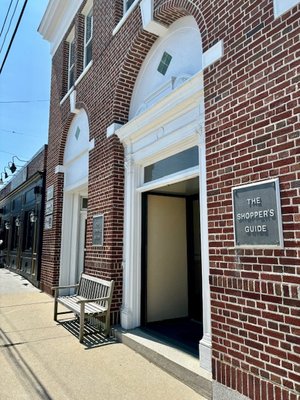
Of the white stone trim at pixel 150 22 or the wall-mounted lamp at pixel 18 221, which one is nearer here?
the white stone trim at pixel 150 22

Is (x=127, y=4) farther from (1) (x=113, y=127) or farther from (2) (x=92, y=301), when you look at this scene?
(2) (x=92, y=301)

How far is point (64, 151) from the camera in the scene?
32.0 ft

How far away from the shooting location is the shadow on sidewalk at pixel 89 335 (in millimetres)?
5191

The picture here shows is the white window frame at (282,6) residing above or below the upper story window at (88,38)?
below

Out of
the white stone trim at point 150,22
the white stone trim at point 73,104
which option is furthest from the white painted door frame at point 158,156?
the white stone trim at point 73,104

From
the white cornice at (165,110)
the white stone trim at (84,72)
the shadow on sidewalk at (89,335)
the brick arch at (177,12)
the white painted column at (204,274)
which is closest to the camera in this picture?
the white painted column at (204,274)

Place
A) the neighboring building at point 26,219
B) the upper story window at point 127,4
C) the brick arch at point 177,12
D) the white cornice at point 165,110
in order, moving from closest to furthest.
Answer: the brick arch at point 177,12 → the white cornice at point 165,110 → the upper story window at point 127,4 → the neighboring building at point 26,219

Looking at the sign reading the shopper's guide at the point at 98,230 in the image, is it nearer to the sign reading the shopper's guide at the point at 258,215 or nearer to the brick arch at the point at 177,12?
the sign reading the shopper's guide at the point at 258,215

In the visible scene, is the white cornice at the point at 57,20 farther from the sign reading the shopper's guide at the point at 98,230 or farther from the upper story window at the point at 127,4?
the sign reading the shopper's guide at the point at 98,230

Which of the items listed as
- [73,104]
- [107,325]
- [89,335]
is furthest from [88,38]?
[89,335]

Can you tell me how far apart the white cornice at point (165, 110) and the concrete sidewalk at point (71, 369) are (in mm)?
3631

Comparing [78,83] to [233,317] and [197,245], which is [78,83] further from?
[233,317]

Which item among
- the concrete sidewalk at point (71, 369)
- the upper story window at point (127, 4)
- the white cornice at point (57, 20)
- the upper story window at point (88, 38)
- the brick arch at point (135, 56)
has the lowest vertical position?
the concrete sidewalk at point (71, 369)

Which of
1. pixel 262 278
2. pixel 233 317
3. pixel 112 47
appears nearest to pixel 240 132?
pixel 262 278
